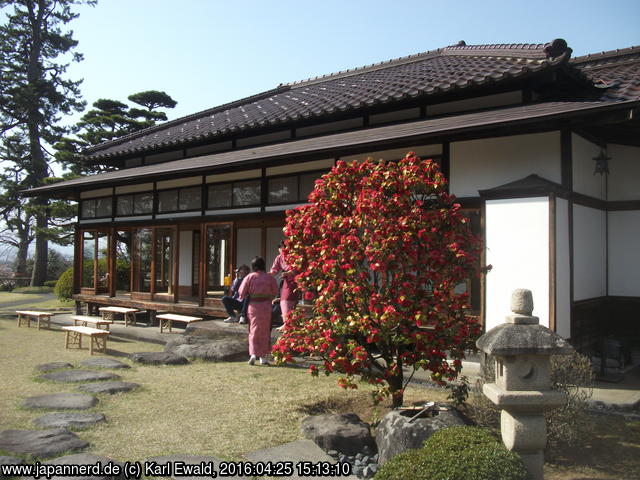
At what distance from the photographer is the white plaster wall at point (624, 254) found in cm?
854

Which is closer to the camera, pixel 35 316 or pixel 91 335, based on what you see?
pixel 91 335

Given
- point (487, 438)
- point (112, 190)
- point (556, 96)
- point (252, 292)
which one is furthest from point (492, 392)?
point (112, 190)

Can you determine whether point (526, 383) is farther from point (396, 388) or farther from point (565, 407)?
point (396, 388)

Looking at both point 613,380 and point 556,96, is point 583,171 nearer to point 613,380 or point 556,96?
point 556,96

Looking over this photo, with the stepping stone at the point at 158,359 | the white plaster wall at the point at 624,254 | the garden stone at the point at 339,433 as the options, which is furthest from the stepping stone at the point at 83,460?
the white plaster wall at the point at 624,254

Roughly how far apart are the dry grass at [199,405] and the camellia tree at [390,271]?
87 centimetres

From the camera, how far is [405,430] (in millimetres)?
4199

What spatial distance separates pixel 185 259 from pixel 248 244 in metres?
2.49

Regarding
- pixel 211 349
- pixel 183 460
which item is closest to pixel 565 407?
pixel 183 460

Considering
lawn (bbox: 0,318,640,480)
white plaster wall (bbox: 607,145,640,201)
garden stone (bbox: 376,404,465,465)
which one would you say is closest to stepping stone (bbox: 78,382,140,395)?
lawn (bbox: 0,318,640,480)

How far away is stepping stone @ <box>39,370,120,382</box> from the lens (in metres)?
7.16

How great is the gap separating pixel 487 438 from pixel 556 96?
257 inches

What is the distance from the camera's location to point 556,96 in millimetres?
8398

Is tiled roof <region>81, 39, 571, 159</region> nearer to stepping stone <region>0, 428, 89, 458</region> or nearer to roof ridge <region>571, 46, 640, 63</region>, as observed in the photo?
roof ridge <region>571, 46, 640, 63</region>
